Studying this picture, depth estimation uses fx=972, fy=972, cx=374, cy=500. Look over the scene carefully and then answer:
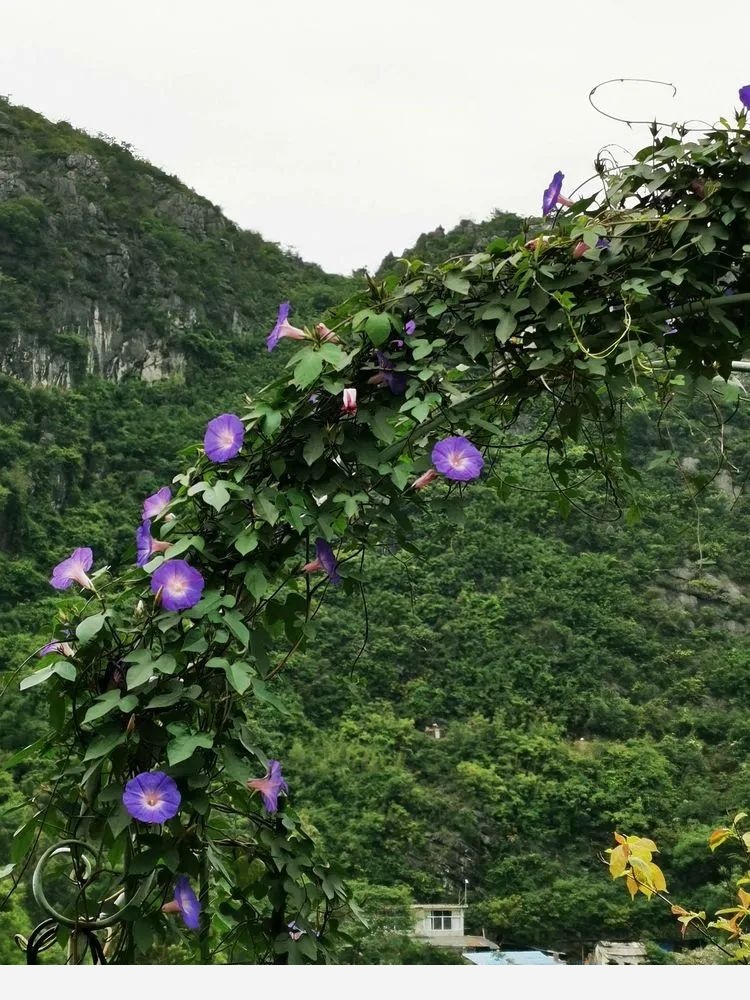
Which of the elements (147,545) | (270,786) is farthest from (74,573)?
(270,786)

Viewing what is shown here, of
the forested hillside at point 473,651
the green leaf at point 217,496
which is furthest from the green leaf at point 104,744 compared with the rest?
the forested hillside at point 473,651

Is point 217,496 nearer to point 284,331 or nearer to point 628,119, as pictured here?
point 284,331

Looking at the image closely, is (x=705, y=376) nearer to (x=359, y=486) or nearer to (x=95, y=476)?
(x=359, y=486)

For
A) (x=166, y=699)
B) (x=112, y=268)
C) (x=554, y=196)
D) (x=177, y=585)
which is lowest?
(x=166, y=699)

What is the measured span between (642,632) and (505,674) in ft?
4.87

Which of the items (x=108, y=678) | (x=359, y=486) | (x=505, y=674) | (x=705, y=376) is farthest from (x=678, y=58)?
(x=505, y=674)

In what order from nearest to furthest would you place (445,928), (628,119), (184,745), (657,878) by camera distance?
(184,745), (628,119), (657,878), (445,928)

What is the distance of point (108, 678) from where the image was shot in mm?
909

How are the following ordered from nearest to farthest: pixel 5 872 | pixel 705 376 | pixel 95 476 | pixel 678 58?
1. pixel 5 872
2. pixel 705 376
3. pixel 678 58
4. pixel 95 476

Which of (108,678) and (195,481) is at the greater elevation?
(195,481)

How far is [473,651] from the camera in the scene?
8898 millimetres

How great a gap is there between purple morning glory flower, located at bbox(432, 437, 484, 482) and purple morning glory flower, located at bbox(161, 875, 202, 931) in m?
0.45

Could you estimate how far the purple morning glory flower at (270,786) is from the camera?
99 cm

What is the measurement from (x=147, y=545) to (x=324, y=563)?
6.9 inches
